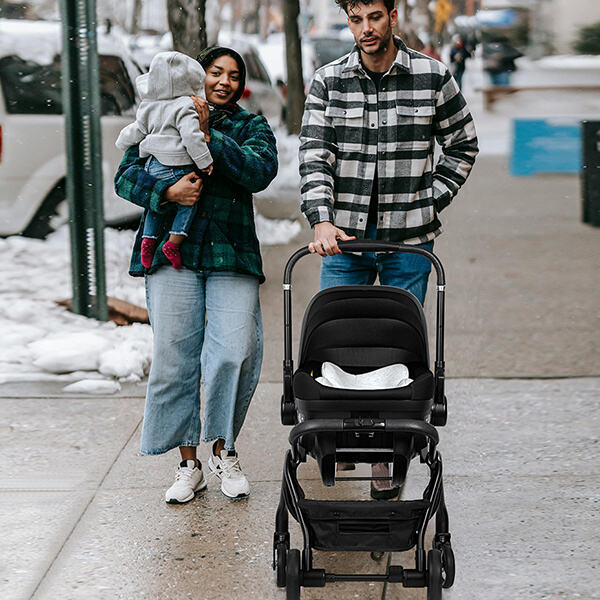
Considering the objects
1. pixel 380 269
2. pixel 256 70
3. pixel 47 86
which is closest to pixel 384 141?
pixel 380 269

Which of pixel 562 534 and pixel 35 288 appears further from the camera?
pixel 35 288

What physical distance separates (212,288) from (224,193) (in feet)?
1.20

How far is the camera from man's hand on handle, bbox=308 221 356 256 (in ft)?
11.5

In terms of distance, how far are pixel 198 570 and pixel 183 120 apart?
156 centimetres

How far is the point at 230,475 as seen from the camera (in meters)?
4.10

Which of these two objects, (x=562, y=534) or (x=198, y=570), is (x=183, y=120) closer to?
(x=198, y=570)

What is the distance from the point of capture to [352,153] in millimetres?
3902

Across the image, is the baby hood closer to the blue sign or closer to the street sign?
the blue sign

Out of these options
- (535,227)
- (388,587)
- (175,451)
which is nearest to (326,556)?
(388,587)

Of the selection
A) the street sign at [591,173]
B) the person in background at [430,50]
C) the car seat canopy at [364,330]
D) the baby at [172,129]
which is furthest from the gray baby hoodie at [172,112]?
the street sign at [591,173]

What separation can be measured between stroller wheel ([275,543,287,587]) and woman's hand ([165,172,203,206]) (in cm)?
128

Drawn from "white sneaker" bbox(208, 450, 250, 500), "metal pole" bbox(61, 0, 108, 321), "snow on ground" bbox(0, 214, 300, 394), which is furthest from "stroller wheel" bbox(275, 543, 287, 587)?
"metal pole" bbox(61, 0, 108, 321)

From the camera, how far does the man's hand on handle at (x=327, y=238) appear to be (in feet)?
11.5

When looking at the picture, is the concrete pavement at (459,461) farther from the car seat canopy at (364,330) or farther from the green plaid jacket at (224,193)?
the green plaid jacket at (224,193)
